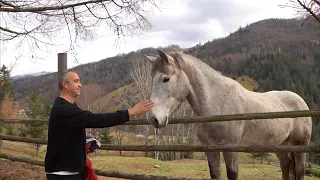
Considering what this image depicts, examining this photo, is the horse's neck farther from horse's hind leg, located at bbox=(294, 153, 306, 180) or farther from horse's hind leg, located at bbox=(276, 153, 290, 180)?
horse's hind leg, located at bbox=(276, 153, 290, 180)

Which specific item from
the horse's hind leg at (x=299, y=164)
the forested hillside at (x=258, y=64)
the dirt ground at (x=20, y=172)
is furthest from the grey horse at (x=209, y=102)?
the forested hillside at (x=258, y=64)

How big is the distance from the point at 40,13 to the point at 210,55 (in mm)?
98220

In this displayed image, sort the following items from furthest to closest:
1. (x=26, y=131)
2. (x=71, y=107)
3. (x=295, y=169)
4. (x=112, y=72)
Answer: (x=112, y=72)
(x=26, y=131)
(x=295, y=169)
(x=71, y=107)

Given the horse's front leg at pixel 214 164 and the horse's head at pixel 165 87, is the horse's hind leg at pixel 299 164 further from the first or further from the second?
the horse's head at pixel 165 87

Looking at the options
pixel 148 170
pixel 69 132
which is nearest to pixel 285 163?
pixel 69 132

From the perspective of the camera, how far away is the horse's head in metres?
3.26

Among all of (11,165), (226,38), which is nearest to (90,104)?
(11,165)

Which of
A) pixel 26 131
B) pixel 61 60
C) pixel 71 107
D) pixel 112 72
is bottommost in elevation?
pixel 26 131

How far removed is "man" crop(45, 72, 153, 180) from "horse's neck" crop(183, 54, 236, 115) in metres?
1.20

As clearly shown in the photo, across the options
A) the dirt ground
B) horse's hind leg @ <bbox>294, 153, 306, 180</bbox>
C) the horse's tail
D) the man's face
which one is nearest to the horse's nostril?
the man's face

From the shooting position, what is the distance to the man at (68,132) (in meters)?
2.56

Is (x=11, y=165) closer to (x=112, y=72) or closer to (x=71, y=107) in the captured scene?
(x=71, y=107)

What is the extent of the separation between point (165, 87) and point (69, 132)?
4.01ft

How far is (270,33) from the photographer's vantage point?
131125 mm
